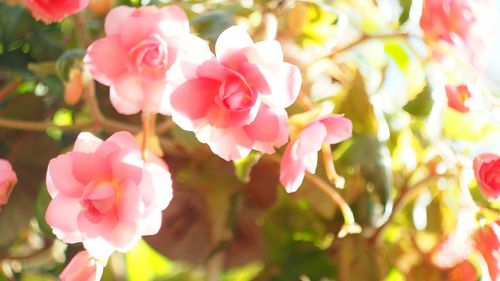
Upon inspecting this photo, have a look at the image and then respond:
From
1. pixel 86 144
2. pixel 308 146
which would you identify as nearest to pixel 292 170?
pixel 308 146

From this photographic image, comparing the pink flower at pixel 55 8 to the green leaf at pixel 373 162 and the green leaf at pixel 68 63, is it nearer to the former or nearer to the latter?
the green leaf at pixel 68 63

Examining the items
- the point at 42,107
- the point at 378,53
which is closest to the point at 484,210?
the point at 378,53

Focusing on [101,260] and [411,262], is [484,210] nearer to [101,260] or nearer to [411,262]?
[411,262]

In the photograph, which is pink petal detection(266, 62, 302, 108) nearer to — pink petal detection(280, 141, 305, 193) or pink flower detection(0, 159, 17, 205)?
pink petal detection(280, 141, 305, 193)

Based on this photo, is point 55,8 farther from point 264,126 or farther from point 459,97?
point 459,97

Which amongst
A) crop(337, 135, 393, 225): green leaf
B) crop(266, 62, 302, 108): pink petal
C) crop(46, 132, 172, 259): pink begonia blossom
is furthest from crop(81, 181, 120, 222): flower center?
crop(337, 135, 393, 225): green leaf

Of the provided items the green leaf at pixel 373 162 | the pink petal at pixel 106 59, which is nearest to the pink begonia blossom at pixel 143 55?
the pink petal at pixel 106 59
